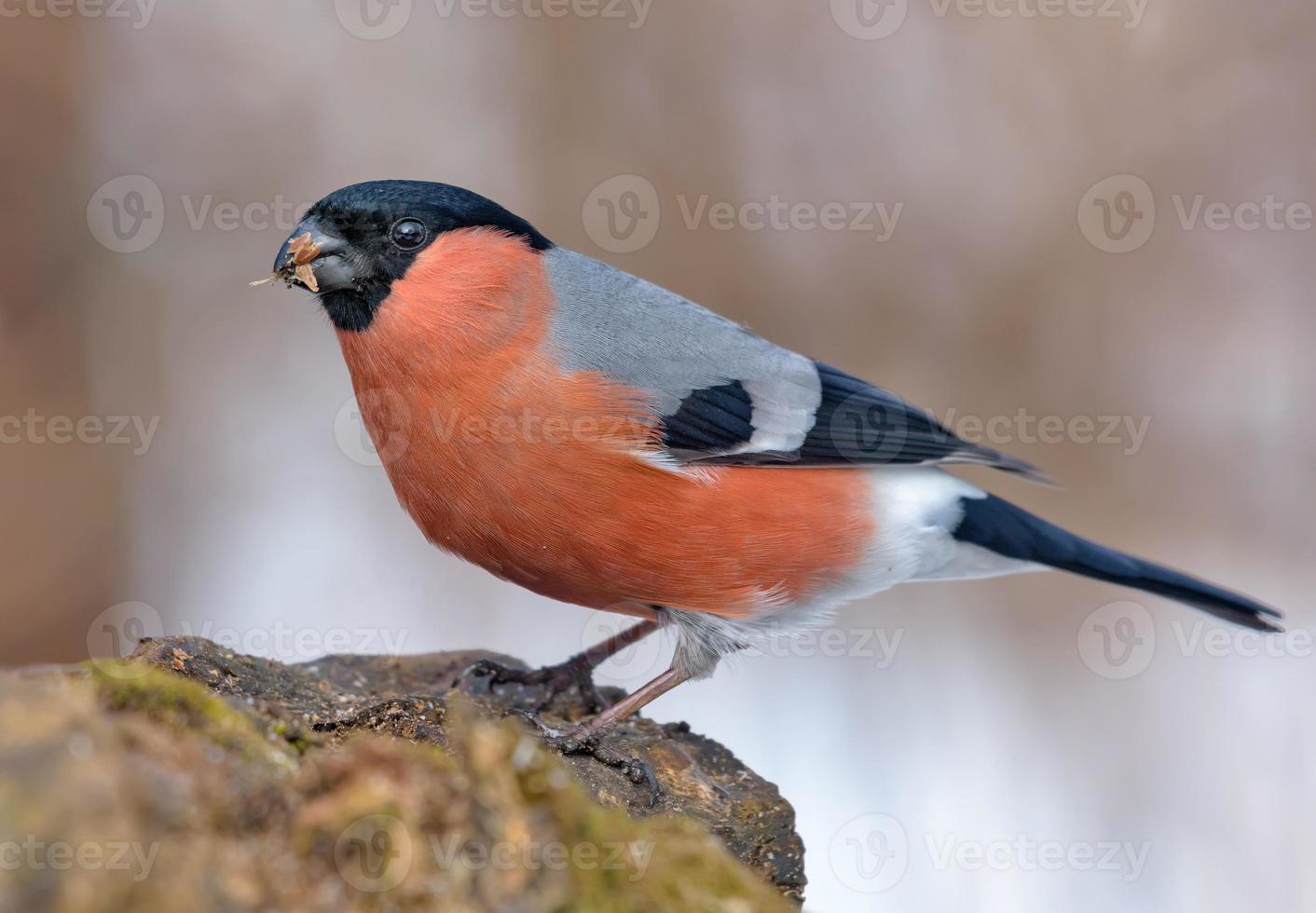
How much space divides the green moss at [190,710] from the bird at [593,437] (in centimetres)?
149

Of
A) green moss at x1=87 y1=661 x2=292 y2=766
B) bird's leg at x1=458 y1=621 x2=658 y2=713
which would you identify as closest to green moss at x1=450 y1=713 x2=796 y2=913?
green moss at x1=87 y1=661 x2=292 y2=766

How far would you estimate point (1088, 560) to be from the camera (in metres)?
4.44

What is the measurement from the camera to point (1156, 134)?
5.95 m

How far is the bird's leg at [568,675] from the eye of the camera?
12.8 ft

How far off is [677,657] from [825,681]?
2630 mm

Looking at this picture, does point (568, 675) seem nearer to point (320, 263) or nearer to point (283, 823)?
point (320, 263)

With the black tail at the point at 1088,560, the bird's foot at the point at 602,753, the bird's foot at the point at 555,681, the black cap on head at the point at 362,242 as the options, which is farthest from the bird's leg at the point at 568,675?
the black tail at the point at 1088,560

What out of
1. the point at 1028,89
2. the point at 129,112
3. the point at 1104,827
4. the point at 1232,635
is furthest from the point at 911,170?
the point at 129,112

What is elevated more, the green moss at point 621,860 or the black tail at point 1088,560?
the black tail at point 1088,560

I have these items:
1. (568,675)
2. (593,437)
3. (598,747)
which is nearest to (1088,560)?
(568,675)

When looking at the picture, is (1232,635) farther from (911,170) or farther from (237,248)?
(237,248)

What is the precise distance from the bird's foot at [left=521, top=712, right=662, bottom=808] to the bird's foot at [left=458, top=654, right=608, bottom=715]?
0.86 m

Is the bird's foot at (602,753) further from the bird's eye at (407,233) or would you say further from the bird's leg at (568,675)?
the bird's eye at (407,233)

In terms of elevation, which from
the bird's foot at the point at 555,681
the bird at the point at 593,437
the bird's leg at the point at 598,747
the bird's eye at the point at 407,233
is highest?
the bird's eye at the point at 407,233
